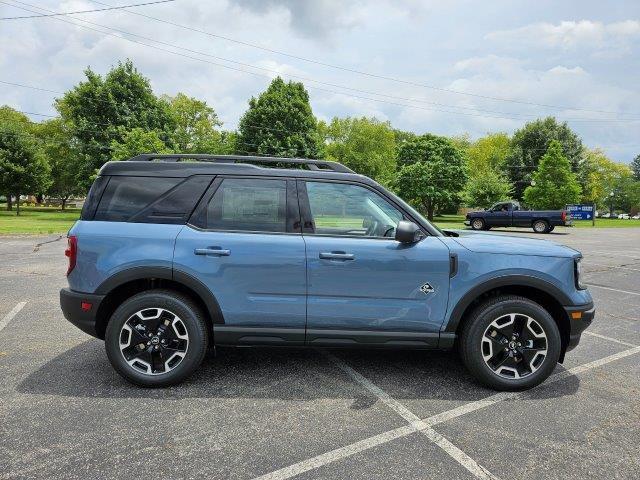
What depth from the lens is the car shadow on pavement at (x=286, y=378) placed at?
341cm

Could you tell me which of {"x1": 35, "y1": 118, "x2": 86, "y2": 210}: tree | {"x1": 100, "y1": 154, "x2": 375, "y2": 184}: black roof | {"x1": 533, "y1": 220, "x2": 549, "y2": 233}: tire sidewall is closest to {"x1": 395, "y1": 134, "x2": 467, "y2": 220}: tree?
{"x1": 533, "y1": 220, "x2": 549, "y2": 233}: tire sidewall

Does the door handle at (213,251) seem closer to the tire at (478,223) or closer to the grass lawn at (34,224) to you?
the grass lawn at (34,224)

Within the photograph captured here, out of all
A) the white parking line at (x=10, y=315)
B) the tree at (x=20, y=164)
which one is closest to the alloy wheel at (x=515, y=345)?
the white parking line at (x=10, y=315)

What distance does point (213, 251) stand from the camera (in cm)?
343

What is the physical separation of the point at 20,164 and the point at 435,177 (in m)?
38.9

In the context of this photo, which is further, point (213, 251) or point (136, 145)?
point (136, 145)

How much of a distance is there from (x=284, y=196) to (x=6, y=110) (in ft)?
248

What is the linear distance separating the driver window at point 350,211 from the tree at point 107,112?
33.9m

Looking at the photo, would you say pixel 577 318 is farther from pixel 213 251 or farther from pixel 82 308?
pixel 82 308

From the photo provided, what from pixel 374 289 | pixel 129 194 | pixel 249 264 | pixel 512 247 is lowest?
pixel 374 289

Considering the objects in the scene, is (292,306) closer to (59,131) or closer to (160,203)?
(160,203)

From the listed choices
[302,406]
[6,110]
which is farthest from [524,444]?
[6,110]

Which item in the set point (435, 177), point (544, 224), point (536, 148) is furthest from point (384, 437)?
point (536, 148)

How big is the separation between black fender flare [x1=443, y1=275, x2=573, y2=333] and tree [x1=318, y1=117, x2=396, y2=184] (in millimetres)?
59380
